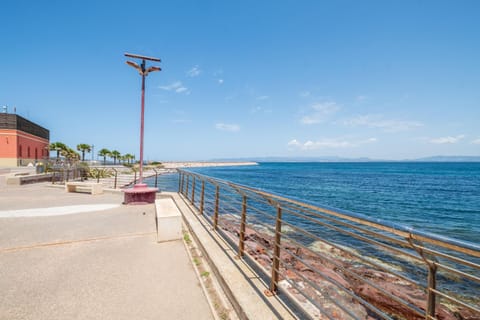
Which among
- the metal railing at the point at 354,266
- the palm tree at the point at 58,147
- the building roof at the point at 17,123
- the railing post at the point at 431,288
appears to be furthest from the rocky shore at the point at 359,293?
the palm tree at the point at 58,147

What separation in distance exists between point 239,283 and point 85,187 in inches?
372

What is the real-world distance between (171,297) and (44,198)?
27.2ft

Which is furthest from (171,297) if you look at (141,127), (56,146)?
(56,146)

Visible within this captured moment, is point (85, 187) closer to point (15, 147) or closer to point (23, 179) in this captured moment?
point (23, 179)

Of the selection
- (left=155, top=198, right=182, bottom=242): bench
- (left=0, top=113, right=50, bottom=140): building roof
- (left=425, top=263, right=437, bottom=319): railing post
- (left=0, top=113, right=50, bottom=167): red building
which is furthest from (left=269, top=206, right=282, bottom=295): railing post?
(left=0, top=113, right=50, bottom=140): building roof

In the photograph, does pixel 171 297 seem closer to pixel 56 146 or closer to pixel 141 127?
pixel 141 127

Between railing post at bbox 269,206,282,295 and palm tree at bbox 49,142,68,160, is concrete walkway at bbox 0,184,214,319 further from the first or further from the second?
palm tree at bbox 49,142,68,160

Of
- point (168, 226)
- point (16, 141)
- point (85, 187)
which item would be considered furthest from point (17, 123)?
point (168, 226)

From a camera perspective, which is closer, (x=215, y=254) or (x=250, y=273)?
(x=250, y=273)

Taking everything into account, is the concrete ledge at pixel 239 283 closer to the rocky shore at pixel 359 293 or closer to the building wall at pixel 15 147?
the rocky shore at pixel 359 293

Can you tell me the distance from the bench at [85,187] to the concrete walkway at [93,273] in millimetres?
3994

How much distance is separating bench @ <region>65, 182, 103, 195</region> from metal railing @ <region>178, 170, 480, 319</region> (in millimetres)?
3360

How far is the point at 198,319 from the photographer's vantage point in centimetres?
236

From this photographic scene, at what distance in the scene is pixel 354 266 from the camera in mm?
6484
